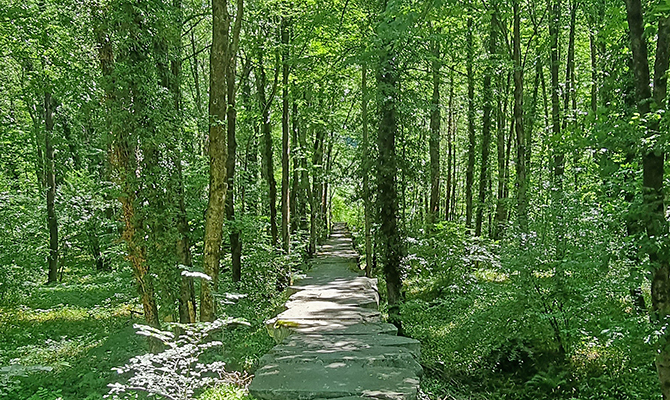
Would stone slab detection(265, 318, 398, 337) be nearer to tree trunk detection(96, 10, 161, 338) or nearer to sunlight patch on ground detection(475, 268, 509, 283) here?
tree trunk detection(96, 10, 161, 338)

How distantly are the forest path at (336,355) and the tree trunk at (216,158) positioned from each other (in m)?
1.49

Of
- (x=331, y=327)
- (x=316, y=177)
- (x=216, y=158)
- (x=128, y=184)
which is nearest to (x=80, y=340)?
(x=128, y=184)

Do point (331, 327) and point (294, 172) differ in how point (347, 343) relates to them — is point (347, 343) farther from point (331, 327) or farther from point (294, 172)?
point (294, 172)

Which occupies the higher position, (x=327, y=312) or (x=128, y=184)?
(x=128, y=184)

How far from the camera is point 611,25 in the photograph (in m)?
6.32

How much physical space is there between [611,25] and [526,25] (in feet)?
32.5

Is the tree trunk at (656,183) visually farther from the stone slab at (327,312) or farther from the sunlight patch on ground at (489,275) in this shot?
the sunlight patch on ground at (489,275)

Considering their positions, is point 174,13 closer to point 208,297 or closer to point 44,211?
point 208,297

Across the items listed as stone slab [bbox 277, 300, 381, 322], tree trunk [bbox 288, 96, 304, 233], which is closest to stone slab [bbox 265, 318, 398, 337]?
stone slab [bbox 277, 300, 381, 322]

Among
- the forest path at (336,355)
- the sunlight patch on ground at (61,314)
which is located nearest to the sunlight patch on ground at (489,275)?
the forest path at (336,355)

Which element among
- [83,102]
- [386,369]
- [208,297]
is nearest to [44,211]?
[83,102]

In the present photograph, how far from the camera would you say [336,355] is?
20.4 ft

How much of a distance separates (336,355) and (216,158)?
3.86 metres

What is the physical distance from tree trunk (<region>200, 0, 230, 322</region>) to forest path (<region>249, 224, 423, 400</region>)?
4.88 ft
